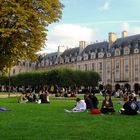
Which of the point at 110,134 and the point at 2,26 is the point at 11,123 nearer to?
the point at 110,134

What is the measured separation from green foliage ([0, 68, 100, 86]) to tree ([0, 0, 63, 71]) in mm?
63898

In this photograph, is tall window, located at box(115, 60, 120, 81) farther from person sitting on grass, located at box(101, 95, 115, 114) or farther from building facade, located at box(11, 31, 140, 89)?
Result: person sitting on grass, located at box(101, 95, 115, 114)

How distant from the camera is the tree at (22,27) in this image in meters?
35.4

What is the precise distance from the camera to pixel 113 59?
122m

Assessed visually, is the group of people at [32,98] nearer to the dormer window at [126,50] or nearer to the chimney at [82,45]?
the dormer window at [126,50]

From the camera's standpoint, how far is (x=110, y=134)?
14.8m

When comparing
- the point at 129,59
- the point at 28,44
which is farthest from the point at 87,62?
the point at 28,44

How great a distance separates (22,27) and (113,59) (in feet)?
287

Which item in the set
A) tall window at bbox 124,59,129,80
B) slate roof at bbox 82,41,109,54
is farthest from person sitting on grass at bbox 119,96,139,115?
slate roof at bbox 82,41,109,54

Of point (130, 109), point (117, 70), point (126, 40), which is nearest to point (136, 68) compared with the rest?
point (117, 70)

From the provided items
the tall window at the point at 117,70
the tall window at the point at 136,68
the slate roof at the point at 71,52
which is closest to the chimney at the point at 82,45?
the slate roof at the point at 71,52

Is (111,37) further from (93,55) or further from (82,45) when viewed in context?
(82,45)

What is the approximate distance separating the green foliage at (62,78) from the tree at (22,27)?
210 feet

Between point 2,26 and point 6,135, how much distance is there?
23586 millimetres
